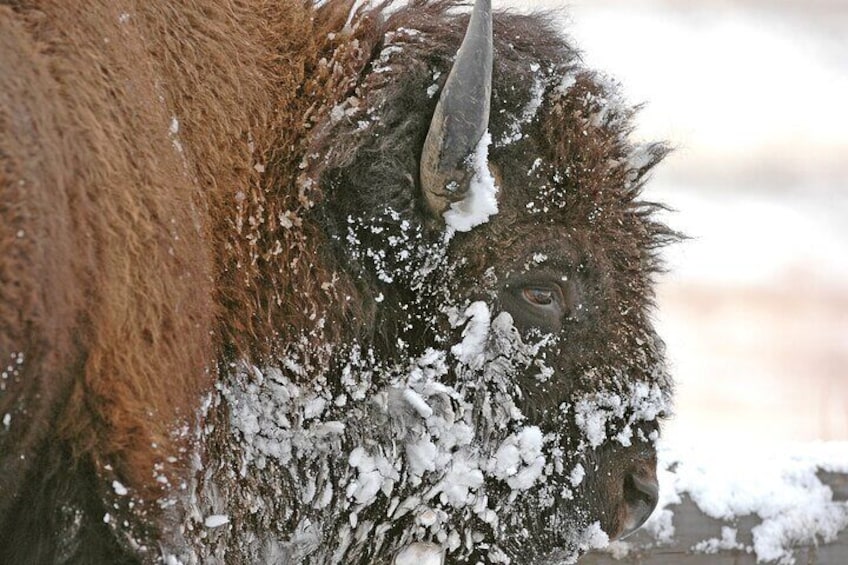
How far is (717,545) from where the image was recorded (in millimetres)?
4887

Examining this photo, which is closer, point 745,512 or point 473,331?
point 473,331

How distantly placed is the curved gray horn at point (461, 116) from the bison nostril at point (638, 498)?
1070mm

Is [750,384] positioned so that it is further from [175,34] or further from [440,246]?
[175,34]

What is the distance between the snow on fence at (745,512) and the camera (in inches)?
191

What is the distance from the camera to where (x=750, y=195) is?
1010 centimetres

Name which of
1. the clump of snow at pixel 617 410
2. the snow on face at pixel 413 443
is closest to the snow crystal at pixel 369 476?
the snow on face at pixel 413 443

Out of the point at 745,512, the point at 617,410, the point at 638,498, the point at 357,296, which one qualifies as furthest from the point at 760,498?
the point at 357,296

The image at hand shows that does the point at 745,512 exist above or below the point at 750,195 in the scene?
above

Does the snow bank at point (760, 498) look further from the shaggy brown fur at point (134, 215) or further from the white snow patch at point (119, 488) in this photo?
the white snow patch at point (119, 488)

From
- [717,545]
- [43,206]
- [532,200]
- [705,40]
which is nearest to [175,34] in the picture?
[43,206]

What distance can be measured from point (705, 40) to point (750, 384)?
4.13 meters

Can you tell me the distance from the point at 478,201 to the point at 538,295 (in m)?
0.36

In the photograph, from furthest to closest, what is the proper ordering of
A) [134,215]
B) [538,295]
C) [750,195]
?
[750,195], [538,295], [134,215]

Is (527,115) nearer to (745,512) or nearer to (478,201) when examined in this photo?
(478,201)
